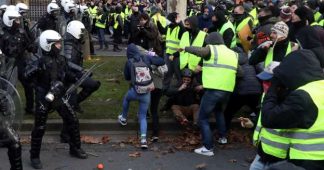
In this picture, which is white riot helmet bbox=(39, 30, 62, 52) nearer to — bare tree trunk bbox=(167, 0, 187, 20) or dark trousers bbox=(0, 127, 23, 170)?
dark trousers bbox=(0, 127, 23, 170)

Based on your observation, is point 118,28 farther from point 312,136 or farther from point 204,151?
point 312,136

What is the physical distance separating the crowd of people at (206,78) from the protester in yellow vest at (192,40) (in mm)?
18

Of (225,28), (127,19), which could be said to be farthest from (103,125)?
(127,19)

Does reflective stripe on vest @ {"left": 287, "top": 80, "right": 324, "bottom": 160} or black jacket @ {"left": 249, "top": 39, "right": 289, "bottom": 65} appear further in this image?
black jacket @ {"left": 249, "top": 39, "right": 289, "bottom": 65}

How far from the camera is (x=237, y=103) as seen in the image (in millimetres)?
7988

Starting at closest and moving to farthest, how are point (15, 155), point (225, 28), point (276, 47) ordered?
1. point (15, 155)
2. point (276, 47)
3. point (225, 28)

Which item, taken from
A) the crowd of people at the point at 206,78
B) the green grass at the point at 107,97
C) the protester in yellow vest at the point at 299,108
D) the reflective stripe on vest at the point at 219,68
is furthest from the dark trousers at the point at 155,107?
the protester in yellow vest at the point at 299,108

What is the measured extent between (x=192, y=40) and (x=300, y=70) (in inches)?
197

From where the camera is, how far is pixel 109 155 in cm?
733

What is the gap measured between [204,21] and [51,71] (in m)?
6.90

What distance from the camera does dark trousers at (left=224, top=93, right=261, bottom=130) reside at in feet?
25.6

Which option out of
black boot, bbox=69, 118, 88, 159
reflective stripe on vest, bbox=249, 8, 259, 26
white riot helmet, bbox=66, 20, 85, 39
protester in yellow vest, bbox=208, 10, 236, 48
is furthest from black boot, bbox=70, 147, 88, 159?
reflective stripe on vest, bbox=249, 8, 259, 26

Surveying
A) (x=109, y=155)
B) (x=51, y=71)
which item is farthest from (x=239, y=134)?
(x=51, y=71)

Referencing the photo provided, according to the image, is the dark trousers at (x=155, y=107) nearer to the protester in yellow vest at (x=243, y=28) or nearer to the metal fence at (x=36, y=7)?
the protester in yellow vest at (x=243, y=28)
